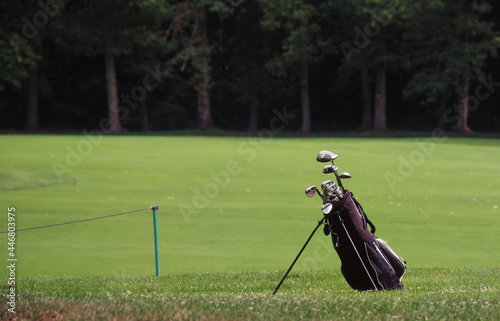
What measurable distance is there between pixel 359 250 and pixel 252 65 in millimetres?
52255

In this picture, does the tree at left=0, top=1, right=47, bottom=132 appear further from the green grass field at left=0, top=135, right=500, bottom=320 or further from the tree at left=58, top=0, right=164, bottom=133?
the green grass field at left=0, top=135, right=500, bottom=320

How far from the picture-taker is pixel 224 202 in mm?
18281

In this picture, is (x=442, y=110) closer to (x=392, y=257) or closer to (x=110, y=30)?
(x=110, y=30)

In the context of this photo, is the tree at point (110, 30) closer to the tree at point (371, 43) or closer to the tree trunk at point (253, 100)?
the tree trunk at point (253, 100)

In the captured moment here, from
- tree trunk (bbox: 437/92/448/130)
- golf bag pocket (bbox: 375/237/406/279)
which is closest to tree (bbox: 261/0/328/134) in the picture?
tree trunk (bbox: 437/92/448/130)

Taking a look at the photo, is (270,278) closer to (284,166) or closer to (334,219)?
(334,219)

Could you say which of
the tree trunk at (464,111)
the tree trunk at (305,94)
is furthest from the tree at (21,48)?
the tree trunk at (464,111)

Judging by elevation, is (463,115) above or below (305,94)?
below

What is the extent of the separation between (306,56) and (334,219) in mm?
44483

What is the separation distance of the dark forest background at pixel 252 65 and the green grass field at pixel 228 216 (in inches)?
737

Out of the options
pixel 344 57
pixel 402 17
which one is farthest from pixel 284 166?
→ pixel 344 57

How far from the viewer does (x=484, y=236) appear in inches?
540

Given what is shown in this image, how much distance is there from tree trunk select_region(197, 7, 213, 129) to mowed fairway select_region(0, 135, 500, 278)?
22.8 m

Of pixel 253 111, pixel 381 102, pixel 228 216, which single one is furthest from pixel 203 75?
pixel 228 216
